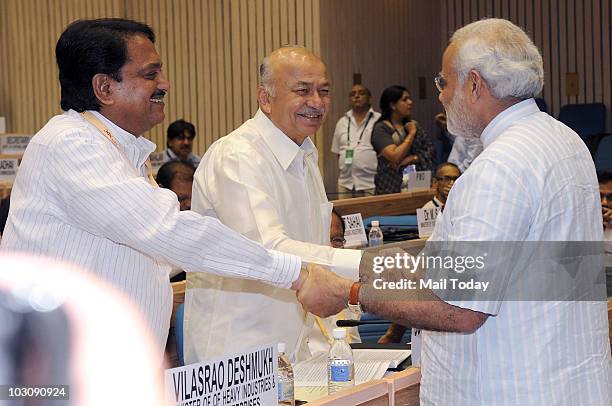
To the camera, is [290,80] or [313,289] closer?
[313,289]

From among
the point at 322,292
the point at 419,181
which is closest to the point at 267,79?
the point at 322,292

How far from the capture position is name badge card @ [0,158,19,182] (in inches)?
299

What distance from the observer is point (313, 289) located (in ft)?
9.06

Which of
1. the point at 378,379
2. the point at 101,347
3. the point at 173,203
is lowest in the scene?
the point at 378,379

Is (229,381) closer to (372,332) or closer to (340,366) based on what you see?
(340,366)

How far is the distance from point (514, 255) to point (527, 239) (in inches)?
1.8

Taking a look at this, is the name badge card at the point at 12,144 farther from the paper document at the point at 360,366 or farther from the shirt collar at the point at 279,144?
the paper document at the point at 360,366

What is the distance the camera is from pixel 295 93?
344 cm

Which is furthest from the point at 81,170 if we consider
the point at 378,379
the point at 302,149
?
the point at 302,149

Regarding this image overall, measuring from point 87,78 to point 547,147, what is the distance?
119 cm

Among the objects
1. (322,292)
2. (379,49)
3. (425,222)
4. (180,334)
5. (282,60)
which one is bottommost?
(180,334)

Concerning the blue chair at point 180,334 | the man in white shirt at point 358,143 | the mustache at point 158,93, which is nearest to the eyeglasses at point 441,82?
the mustache at point 158,93

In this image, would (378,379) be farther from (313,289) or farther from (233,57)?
(233,57)

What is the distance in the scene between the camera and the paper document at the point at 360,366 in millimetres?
2834
